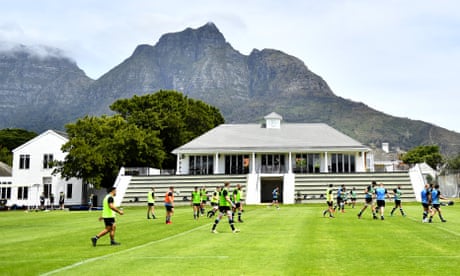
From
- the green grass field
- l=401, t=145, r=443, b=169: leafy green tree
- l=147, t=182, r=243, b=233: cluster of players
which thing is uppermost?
l=401, t=145, r=443, b=169: leafy green tree

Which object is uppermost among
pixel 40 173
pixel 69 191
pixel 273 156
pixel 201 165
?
pixel 273 156

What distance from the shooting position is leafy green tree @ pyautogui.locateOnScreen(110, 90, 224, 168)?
247 feet

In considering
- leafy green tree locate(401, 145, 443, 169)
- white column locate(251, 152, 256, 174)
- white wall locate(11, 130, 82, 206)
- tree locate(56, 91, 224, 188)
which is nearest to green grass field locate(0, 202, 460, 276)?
tree locate(56, 91, 224, 188)

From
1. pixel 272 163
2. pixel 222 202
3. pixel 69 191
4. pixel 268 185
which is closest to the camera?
pixel 222 202

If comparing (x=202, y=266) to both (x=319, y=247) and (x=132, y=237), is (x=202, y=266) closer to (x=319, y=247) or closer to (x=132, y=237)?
(x=319, y=247)

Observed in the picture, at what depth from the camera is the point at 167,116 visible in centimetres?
7631

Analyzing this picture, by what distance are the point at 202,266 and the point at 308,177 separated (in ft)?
154

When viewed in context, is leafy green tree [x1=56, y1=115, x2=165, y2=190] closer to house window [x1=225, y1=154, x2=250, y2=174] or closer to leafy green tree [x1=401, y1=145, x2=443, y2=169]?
house window [x1=225, y1=154, x2=250, y2=174]

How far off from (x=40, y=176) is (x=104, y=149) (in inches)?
451

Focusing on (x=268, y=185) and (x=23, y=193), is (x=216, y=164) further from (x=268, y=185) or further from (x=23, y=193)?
(x=23, y=193)

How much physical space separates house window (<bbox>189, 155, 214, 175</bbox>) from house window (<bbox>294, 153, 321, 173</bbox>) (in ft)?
33.2

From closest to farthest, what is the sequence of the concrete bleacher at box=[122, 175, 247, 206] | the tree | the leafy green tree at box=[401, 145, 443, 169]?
1. the concrete bleacher at box=[122, 175, 247, 206]
2. the tree
3. the leafy green tree at box=[401, 145, 443, 169]

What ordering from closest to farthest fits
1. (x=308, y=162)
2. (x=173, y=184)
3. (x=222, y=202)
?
(x=222, y=202) < (x=173, y=184) < (x=308, y=162)

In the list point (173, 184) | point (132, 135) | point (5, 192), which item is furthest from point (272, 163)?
point (5, 192)
